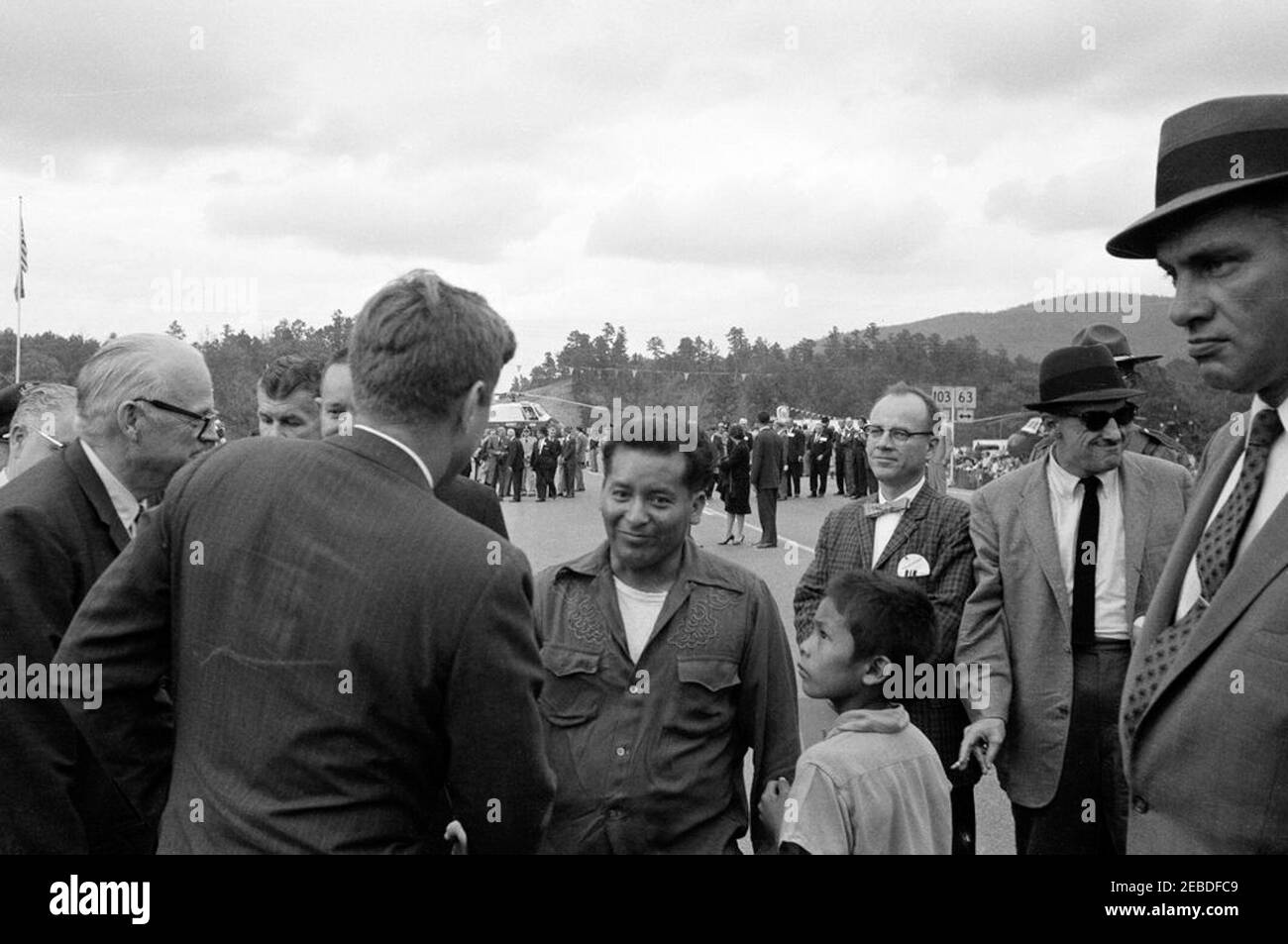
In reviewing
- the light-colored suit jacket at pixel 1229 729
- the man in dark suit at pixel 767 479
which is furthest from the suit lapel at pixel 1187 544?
the man in dark suit at pixel 767 479

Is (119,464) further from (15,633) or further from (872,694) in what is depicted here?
(872,694)

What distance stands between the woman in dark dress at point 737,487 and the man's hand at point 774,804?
16.6m

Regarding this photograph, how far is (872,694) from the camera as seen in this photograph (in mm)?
2779

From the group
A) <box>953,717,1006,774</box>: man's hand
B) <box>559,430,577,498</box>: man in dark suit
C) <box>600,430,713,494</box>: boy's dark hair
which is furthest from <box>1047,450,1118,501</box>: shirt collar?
<box>559,430,577,498</box>: man in dark suit

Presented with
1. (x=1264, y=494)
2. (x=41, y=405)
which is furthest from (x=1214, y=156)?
(x=41, y=405)

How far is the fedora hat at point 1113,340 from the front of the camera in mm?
5109

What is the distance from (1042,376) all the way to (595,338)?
330 ft

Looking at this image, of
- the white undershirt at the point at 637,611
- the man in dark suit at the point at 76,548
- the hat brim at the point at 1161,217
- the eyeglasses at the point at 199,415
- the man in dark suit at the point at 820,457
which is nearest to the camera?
the hat brim at the point at 1161,217

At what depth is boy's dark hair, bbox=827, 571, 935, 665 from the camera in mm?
2805

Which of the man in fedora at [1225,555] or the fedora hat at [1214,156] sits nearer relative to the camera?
the man in fedora at [1225,555]

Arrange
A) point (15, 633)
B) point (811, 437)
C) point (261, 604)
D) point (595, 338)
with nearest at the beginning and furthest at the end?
point (261, 604), point (15, 633), point (811, 437), point (595, 338)

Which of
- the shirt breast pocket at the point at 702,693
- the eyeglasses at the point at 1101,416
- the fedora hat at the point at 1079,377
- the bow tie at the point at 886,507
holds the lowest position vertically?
the shirt breast pocket at the point at 702,693

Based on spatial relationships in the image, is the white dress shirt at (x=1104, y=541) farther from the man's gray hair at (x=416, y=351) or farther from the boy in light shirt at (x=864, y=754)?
the man's gray hair at (x=416, y=351)
